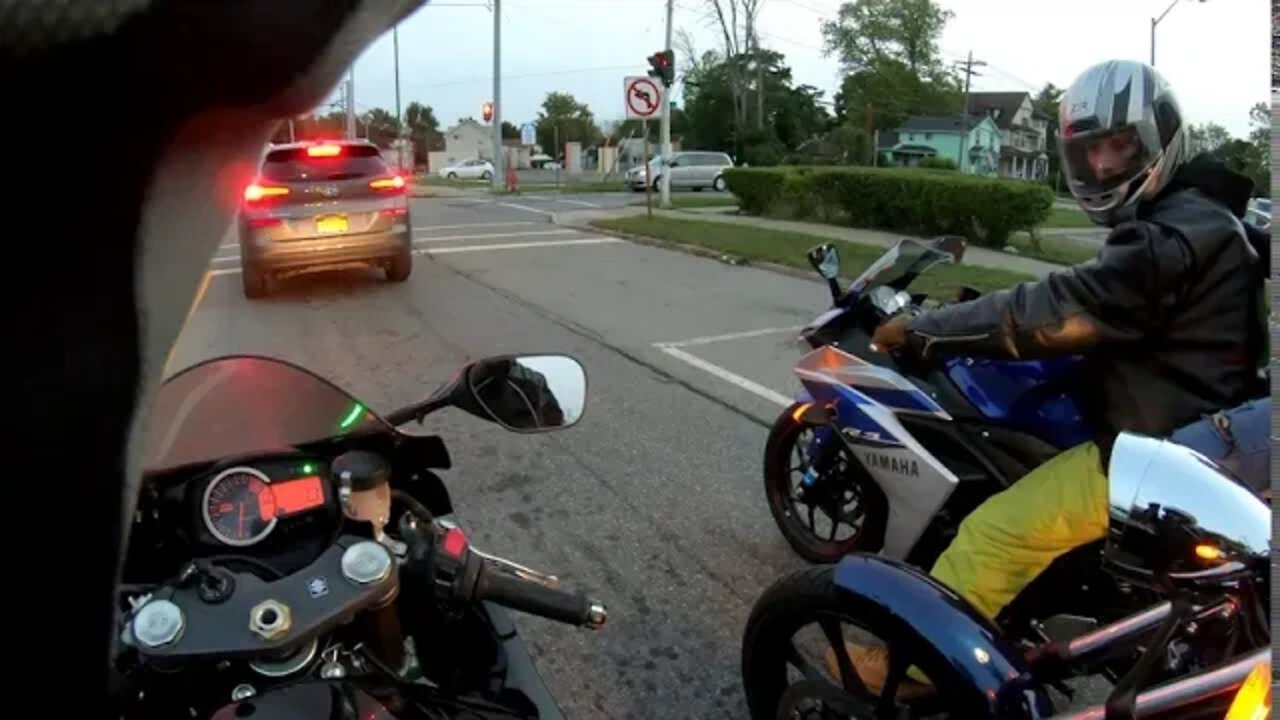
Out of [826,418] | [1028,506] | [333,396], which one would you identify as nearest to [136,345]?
[333,396]

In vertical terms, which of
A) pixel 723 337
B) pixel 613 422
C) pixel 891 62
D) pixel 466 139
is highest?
pixel 891 62

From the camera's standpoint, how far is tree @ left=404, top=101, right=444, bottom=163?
55.9m

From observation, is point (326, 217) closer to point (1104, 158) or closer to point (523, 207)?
point (1104, 158)

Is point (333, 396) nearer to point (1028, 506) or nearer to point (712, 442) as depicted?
point (1028, 506)

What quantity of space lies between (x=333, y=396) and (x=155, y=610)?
0.59 meters

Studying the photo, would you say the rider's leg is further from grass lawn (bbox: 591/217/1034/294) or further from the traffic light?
the traffic light

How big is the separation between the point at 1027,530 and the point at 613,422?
329 centimetres

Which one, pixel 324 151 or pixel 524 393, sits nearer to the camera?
pixel 524 393

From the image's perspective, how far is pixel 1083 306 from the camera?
8.52ft

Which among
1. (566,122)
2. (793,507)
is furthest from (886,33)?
(793,507)

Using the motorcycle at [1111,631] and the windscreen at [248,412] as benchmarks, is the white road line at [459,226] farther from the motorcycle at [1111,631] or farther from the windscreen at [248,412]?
the windscreen at [248,412]

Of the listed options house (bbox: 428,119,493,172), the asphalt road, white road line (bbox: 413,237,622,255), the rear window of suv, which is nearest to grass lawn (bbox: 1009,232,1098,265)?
the asphalt road

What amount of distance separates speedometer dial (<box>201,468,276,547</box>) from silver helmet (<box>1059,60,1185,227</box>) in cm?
213

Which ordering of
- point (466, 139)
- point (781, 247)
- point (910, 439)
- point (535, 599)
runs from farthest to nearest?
point (466, 139) → point (781, 247) → point (910, 439) → point (535, 599)
